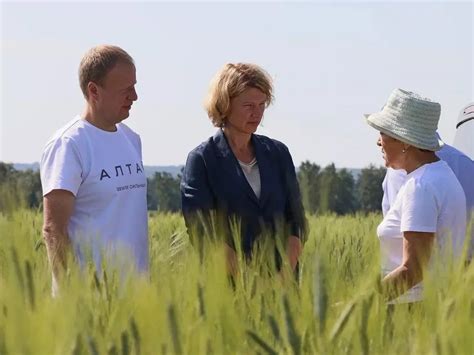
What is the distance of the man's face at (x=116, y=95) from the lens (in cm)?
289

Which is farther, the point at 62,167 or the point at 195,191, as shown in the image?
the point at 195,191

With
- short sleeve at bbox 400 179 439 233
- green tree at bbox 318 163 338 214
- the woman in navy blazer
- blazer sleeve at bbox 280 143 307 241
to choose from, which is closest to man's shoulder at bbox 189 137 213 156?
the woman in navy blazer

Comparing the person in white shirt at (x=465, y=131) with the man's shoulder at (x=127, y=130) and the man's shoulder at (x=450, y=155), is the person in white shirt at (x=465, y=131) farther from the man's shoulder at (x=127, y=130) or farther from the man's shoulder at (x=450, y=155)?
the man's shoulder at (x=127, y=130)

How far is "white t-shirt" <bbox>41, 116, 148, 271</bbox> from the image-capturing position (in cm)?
276

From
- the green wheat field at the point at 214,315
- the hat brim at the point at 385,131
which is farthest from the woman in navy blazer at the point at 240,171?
the green wheat field at the point at 214,315

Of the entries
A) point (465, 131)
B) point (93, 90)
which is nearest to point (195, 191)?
point (93, 90)

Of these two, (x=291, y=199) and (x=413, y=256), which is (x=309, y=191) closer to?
(x=413, y=256)

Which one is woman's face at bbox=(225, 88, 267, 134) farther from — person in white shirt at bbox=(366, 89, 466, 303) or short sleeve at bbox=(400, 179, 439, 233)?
short sleeve at bbox=(400, 179, 439, 233)

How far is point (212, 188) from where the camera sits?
323 cm

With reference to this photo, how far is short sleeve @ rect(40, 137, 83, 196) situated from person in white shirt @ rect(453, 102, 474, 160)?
5.75ft

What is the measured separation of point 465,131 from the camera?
12.6ft

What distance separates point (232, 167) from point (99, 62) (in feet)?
2.10

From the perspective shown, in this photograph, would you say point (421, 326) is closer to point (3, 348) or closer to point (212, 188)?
point (3, 348)

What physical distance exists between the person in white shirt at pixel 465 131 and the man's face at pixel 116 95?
1.56 m
